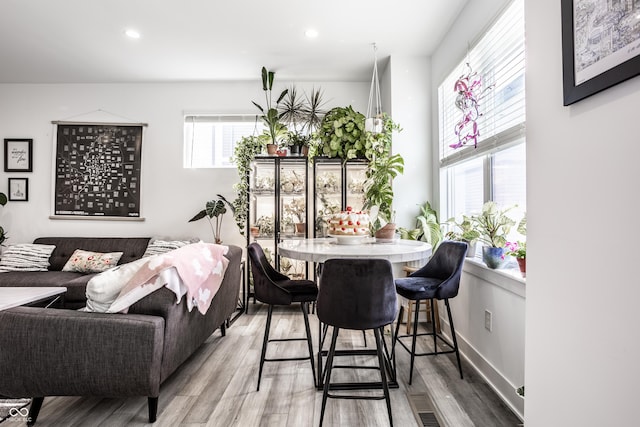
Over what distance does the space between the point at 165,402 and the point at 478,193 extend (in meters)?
2.59

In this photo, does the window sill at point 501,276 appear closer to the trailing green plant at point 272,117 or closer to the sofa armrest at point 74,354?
the sofa armrest at point 74,354

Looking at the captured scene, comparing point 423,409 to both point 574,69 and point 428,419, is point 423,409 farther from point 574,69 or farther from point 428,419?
point 574,69

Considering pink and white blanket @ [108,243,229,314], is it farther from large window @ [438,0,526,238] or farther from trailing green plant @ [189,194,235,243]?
large window @ [438,0,526,238]

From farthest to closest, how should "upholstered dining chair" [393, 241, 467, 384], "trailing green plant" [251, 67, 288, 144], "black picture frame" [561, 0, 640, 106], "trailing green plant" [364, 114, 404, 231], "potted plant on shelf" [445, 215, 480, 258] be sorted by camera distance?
"trailing green plant" [251, 67, 288, 144], "trailing green plant" [364, 114, 404, 231], "potted plant on shelf" [445, 215, 480, 258], "upholstered dining chair" [393, 241, 467, 384], "black picture frame" [561, 0, 640, 106]

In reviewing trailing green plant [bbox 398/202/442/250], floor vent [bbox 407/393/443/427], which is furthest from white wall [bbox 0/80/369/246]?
floor vent [bbox 407/393/443/427]

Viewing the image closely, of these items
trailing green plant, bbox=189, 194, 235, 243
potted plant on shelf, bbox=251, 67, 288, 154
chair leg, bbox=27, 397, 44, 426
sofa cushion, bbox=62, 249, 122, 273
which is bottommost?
chair leg, bbox=27, 397, 44, 426

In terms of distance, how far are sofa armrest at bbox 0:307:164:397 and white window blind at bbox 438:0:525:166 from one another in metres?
2.38

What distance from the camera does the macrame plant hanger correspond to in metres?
3.38

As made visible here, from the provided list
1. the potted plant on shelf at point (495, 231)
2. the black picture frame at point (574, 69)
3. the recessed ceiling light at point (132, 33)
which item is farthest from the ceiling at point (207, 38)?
the black picture frame at point (574, 69)

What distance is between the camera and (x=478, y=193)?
8.93 ft

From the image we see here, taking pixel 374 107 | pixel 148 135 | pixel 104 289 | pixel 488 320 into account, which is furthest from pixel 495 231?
pixel 148 135

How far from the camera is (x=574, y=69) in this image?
0.91m

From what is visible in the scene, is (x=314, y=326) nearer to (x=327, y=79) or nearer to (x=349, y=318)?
(x=349, y=318)

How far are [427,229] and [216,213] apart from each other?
2419mm
